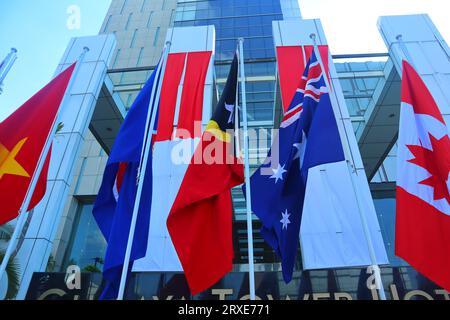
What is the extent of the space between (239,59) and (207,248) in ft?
15.3

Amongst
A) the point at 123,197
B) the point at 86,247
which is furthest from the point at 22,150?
the point at 86,247

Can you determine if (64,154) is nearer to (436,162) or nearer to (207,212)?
(207,212)

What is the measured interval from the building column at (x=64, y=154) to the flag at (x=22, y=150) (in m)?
0.56

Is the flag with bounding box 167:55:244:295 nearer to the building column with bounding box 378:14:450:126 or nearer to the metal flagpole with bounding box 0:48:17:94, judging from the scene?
the metal flagpole with bounding box 0:48:17:94

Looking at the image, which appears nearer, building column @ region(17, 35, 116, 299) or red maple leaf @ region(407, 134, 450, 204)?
red maple leaf @ region(407, 134, 450, 204)

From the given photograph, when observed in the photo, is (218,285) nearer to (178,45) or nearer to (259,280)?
(259,280)

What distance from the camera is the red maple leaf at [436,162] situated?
531 cm

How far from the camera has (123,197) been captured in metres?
6.11

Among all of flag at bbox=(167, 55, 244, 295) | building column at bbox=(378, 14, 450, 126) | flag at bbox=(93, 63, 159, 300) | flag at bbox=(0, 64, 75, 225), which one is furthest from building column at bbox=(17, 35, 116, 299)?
building column at bbox=(378, 14, 450, 126)

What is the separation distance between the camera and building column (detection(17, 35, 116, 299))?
764 cm

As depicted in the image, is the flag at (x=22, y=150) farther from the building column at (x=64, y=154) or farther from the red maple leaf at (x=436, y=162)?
the red maple leaf at (x=436, y=162)

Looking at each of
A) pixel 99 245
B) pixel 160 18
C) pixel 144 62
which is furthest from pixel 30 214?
pixel 160 18

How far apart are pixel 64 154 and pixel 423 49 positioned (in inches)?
494

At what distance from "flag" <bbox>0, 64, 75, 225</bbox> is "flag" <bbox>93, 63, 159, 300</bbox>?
1.60 meters
